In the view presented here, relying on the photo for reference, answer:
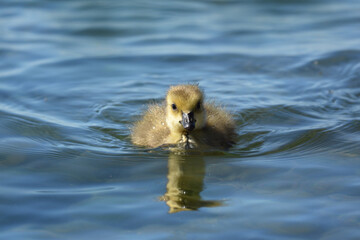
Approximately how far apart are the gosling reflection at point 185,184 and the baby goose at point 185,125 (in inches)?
10.1

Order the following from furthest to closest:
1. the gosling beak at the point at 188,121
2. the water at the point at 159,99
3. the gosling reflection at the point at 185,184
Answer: the gosling beak at the point at 188,121 → the gosling reflection at the point at 185,184 → the water at the point at 159,99

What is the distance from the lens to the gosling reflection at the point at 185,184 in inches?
192

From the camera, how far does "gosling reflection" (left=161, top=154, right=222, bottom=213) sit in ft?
16.0

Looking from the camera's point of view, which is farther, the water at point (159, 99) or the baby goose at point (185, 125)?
the baby goose at point (185, 125)

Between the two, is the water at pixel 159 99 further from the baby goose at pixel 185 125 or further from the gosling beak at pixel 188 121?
the gosling beak at pixel 188 121

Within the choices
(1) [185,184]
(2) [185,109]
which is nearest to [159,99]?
(2) [185,109]

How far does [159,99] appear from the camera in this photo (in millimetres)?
8055

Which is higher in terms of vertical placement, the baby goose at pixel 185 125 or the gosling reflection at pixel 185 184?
the baby goose at pixel 185 125

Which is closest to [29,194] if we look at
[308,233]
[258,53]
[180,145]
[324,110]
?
[180,145]

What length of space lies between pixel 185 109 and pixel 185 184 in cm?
88

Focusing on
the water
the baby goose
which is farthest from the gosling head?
the water

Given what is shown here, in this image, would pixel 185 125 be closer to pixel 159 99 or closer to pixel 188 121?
pixel 188 121

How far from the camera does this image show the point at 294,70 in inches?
354

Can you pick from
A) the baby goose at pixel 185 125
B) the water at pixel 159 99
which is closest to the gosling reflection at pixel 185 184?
the water at pixel 159 99
